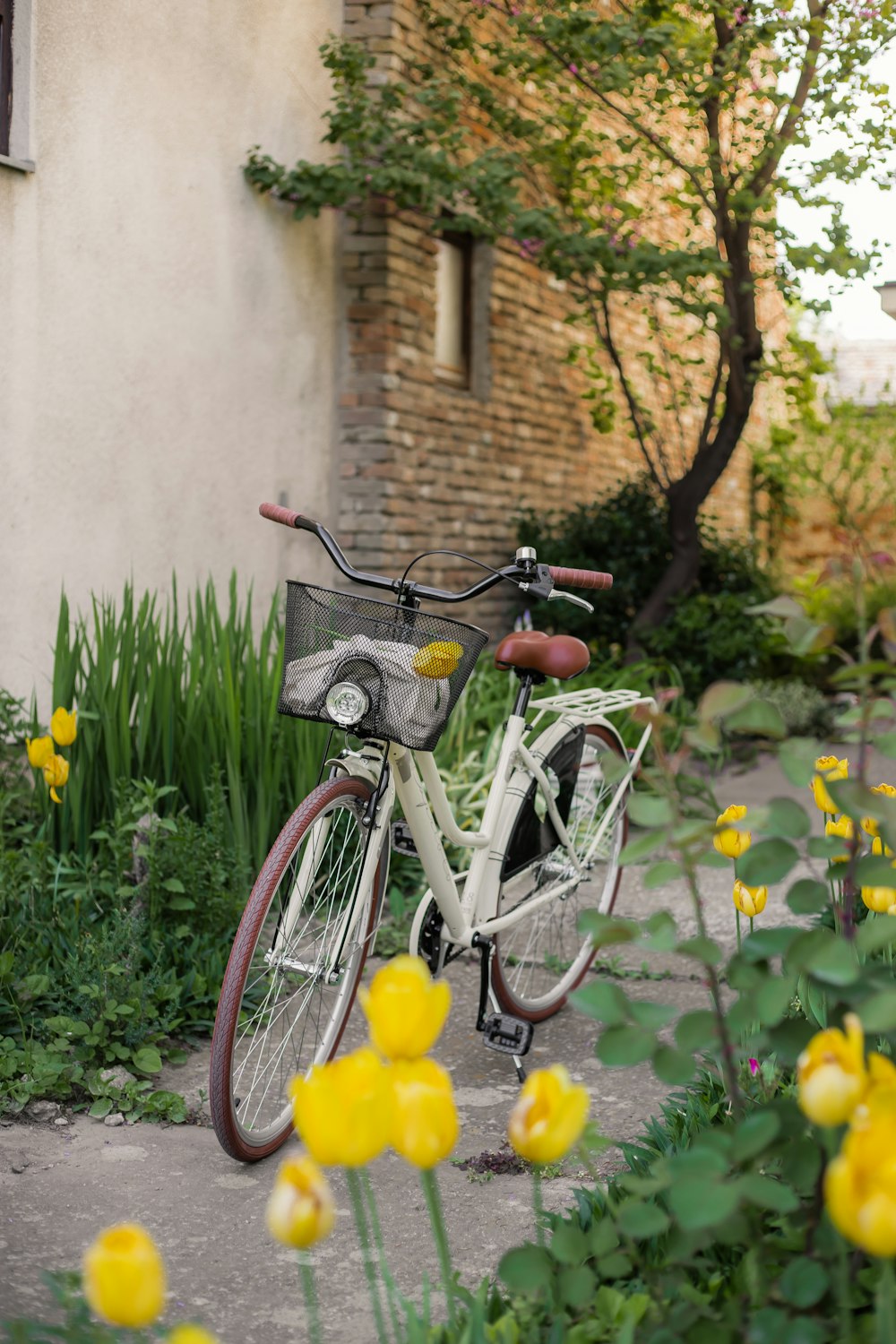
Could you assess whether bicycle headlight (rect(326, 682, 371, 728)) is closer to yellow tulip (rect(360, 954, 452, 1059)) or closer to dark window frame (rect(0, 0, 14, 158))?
yellow tulip (rect(360, 954, 452, 1059))

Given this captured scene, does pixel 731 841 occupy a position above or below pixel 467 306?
below

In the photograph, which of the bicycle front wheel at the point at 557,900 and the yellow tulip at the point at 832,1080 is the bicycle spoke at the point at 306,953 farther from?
the yellow tulip at the point at 832,1080

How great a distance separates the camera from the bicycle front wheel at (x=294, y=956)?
7.63ft

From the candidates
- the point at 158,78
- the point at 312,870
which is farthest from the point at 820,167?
the point at 312,870

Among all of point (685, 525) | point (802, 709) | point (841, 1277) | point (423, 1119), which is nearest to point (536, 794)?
point (841, 1277)

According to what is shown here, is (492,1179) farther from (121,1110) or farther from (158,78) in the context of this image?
(158,78)

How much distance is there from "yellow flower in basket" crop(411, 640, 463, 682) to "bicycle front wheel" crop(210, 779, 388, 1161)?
315 mm

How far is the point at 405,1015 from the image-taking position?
44.4 inches

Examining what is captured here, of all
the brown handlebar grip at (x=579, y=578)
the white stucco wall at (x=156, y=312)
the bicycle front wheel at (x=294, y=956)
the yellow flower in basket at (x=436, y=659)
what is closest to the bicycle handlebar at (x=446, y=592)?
the brown handlebar grip at (x=579, y=578)

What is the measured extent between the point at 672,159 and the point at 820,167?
680 mm

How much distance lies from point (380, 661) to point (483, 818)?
71cm

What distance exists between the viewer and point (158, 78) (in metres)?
4.97

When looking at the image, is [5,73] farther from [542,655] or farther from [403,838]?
[403,838]

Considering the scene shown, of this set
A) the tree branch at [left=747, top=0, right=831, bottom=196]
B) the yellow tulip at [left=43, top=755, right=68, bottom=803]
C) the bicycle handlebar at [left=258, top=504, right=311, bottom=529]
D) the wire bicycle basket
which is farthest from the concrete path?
the tree branch at [left=747, top=0, right=831, bottom=196]
